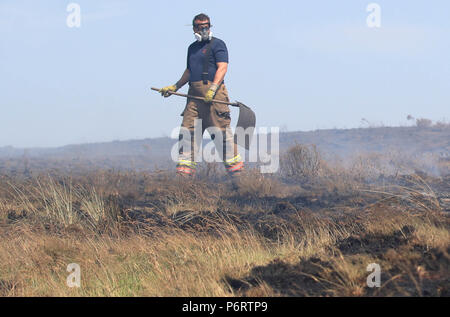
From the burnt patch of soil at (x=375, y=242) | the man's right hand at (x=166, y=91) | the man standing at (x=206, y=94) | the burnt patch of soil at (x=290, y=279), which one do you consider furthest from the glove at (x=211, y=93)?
the burnt patch of soil at (x=290, y=279)

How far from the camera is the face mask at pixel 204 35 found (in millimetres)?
8680

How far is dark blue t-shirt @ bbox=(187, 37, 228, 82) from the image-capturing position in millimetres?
8742

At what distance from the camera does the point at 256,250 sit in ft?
15.2

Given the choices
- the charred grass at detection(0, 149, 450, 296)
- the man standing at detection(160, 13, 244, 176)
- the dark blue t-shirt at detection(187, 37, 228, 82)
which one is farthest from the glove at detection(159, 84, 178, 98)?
the charred grass at detection(0, 149, 450, 296)

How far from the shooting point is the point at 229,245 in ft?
14.8

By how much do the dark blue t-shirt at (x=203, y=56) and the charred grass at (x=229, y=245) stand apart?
1.75 metres

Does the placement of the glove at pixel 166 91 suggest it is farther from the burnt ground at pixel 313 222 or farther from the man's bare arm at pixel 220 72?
the burnt ground at pixel 313 222

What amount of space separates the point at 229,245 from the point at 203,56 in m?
4.82

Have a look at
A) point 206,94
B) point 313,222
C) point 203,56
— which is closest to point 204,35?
point 203,56

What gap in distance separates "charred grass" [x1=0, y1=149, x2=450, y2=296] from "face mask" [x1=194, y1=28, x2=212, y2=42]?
220 cm
